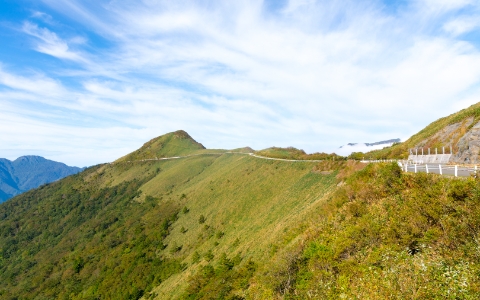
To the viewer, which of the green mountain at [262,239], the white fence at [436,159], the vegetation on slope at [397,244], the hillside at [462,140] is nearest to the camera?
the vegetation on slope at [397,244]

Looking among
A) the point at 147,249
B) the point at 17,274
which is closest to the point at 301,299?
the point at 147,249

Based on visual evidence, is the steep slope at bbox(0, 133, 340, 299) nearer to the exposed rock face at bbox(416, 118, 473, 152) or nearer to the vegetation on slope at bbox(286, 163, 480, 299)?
the vegetation on slope at bbox(286, 163, 480, 299)

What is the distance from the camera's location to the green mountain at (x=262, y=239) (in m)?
13.0

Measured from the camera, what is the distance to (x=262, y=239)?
34.7 m

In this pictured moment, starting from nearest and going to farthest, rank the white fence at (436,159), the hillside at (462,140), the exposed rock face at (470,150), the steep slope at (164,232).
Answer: the exposed rock face at (470,150)
the hillside at (462,140)
the white fence at (436,159)
the steep slope at (164,232)

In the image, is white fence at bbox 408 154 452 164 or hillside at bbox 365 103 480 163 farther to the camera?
white fence at bbox 408 154 452 164

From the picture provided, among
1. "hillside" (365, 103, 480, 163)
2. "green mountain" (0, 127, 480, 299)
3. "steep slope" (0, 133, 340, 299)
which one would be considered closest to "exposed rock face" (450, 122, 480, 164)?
"hillside" (365, 103, 480, 163)

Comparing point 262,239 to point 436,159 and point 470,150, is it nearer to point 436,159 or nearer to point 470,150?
point 436,159

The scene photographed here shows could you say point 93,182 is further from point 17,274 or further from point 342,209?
point 342,209

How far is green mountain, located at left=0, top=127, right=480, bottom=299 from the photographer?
13031mm

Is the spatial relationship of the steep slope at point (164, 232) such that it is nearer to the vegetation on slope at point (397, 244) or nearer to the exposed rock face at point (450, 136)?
the vegetation on slope at point (397, 244)

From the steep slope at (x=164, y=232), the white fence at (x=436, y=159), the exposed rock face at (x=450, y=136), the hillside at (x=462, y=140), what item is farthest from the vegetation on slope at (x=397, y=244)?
the exposed rock face at (x=450, y=136)

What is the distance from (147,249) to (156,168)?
92.6 metres

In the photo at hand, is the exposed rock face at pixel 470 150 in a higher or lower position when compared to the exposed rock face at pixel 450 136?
lower
